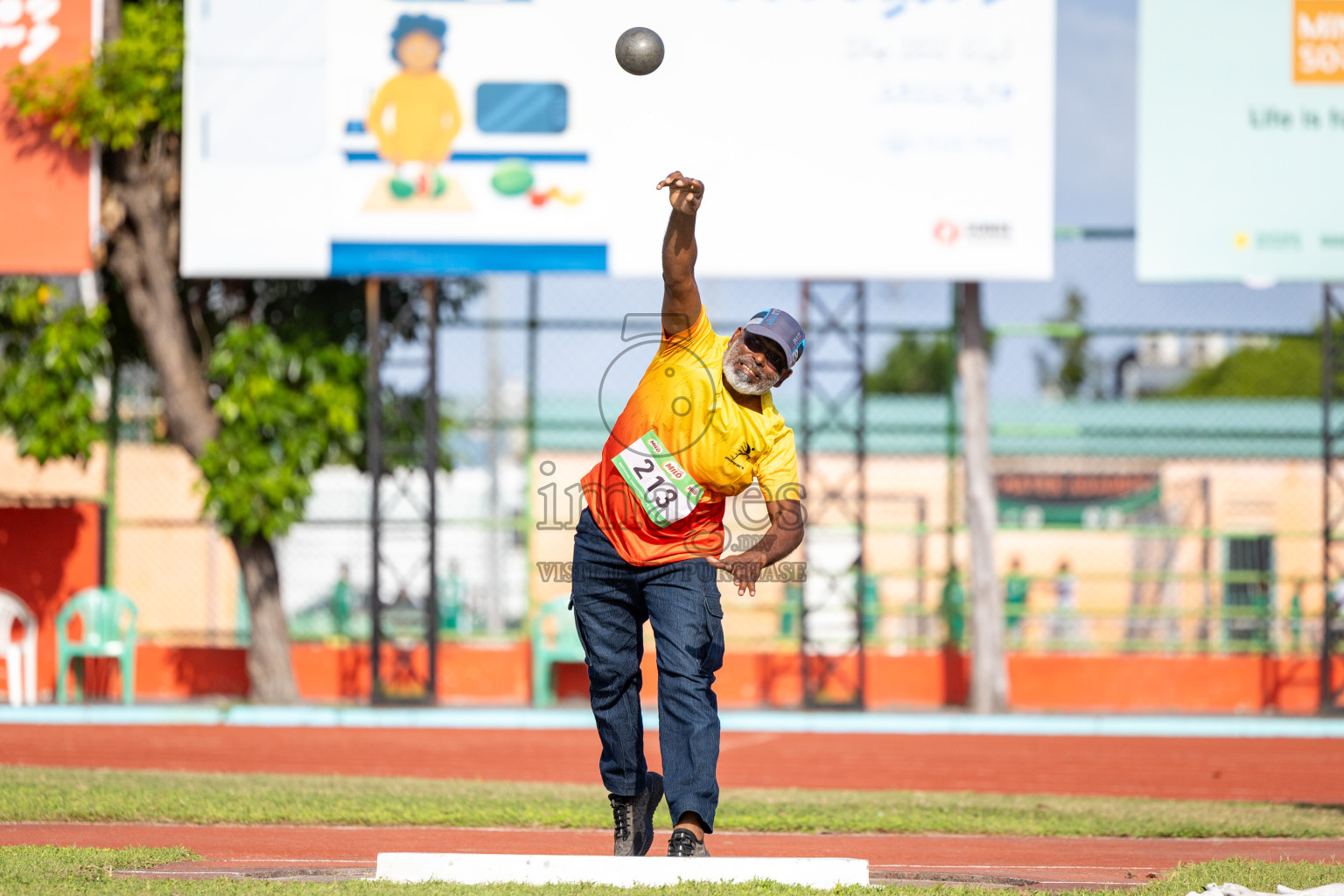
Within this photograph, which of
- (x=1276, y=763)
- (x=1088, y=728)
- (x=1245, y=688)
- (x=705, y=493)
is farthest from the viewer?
(x=1245, y=688)

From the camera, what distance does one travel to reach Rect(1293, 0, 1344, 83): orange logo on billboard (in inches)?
545

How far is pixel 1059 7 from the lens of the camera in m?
14.2

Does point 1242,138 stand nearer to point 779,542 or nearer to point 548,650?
point 548,650

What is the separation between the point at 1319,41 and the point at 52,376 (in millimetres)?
11867

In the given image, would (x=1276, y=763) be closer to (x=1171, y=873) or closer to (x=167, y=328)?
(x=1171, y=873)

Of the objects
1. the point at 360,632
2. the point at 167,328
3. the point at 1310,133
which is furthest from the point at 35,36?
the point at 1310,133

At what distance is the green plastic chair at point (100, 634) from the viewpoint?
1405 centimetres

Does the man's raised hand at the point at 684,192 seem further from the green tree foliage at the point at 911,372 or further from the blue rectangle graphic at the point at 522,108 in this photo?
the green tree foliage at the point at 911,372

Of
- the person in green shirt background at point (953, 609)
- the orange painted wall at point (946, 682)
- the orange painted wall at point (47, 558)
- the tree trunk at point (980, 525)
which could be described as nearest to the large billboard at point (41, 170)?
the orange painted wall at point (47, 558)

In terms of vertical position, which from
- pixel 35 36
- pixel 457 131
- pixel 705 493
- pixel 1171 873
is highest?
pixel 35 36

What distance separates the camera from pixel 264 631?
47.1 feet

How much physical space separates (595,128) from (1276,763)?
7559mm

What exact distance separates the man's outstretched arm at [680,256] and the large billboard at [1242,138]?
9763 millimetres

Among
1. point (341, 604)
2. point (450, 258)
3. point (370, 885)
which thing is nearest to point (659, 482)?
point (370, 885)
